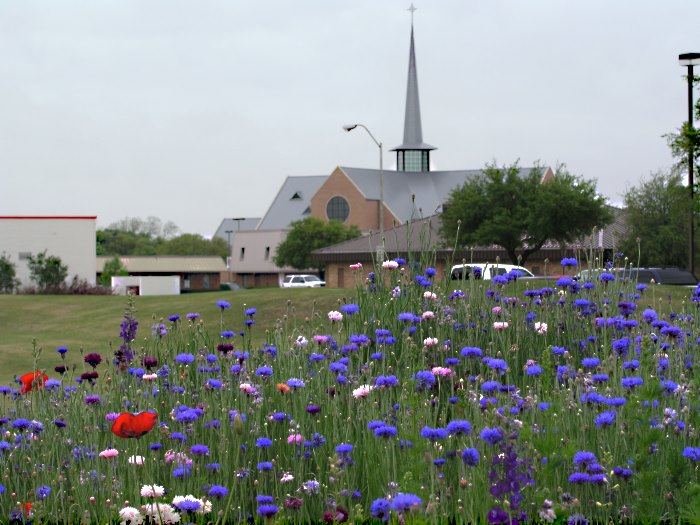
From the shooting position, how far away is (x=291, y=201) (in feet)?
396

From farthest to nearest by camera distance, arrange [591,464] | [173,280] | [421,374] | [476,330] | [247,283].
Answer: [247,283]
[173,280]
[476,330]
[421,374]
[591,464]

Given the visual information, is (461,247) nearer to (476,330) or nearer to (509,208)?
(509,208)

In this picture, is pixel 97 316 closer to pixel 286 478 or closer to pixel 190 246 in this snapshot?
pixel 286 478

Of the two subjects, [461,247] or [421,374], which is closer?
[421,374]

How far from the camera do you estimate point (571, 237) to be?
57.8 meters

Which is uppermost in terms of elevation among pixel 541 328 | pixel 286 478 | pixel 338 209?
pixel 338 209

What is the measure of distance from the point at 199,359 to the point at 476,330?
2660mm

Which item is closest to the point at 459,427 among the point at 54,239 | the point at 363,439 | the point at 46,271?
the point at 363,439

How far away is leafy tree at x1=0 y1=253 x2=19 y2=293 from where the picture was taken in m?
58.6

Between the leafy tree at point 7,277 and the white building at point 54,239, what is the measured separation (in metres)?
3.33

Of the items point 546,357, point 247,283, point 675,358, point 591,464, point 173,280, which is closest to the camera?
point 591,464

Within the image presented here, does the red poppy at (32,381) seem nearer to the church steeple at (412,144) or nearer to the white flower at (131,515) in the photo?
the white flower at (131,515)

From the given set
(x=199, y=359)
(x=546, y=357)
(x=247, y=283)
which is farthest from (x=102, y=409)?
(x=247, y=283)

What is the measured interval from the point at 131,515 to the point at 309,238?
9013 centimetres
